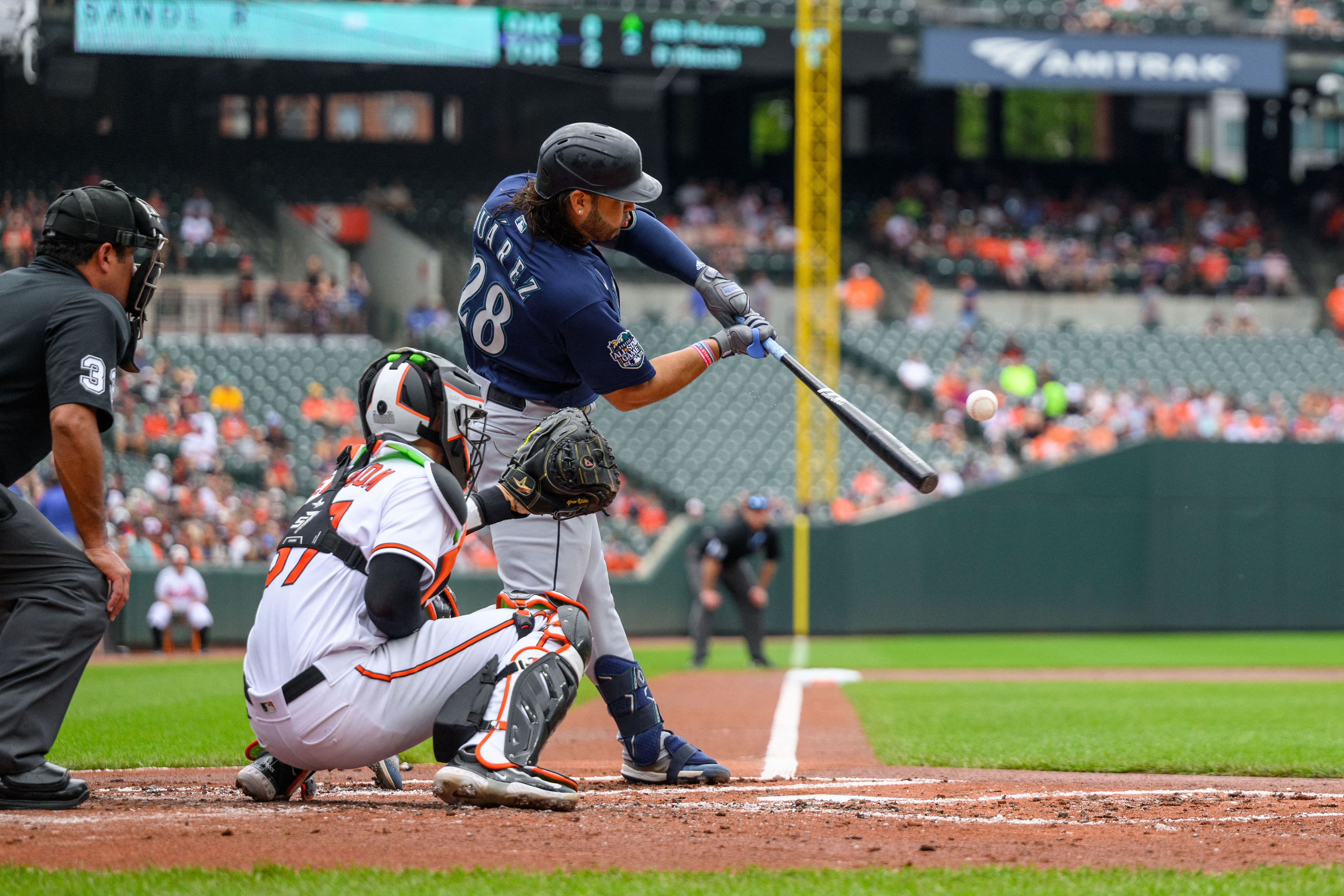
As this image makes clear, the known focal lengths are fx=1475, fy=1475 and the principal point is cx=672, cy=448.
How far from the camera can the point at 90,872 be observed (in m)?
3.00

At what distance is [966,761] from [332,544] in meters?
2.92

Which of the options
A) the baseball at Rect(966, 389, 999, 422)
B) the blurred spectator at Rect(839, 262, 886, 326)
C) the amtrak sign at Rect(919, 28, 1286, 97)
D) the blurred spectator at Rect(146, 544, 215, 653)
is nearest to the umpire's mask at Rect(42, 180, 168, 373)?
the baseball at Rect(966, 389, 999, 422)

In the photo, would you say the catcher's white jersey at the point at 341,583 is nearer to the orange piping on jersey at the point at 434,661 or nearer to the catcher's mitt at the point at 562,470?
the orange piping on jersey at the point at 434,661

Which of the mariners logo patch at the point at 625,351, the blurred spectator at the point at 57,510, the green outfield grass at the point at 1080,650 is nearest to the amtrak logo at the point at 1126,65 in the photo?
the green outfield grass at the point at 1080,650

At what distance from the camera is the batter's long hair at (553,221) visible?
432 centimetres

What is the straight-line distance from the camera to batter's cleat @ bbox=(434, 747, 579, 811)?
12.1 feet

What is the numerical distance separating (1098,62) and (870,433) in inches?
840

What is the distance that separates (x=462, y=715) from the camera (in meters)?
3.74

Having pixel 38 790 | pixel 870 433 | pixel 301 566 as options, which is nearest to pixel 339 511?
pixel 301 566

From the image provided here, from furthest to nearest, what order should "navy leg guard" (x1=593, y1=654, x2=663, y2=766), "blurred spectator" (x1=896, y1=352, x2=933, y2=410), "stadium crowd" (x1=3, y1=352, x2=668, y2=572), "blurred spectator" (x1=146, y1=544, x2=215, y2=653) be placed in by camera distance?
"blurred spectator" (x1=896, y1=352, x2=933, y2=410)
"stadium crowd" (x1=3, y1=352, x2=668, y2=572)
"blurred spectator" (x1=146, y1=544, x2=215, y2=653)
"navy leg guard" (x1=593, y1=654, x2=663, y2=766)

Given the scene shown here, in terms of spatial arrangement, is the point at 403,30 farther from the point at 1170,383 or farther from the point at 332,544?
the point at 332,544

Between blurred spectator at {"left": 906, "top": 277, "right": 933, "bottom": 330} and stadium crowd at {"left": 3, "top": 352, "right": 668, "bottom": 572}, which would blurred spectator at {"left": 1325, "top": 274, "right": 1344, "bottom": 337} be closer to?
blurred spectator at {"left": 906, "top": 277, "right": 933, "bottom": 330}

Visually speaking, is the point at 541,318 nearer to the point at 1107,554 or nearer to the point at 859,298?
the point at 1107,554

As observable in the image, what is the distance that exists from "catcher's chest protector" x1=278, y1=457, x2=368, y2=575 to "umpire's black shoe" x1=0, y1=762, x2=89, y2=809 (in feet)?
2.87
